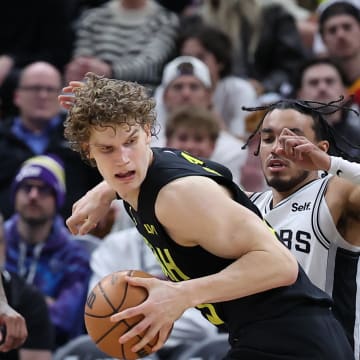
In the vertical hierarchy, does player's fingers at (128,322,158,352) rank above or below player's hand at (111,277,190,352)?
below

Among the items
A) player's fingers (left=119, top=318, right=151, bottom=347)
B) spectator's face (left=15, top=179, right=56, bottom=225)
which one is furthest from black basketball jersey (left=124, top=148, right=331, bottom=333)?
spectator's face (left=15, top=179, right=56, bottom=225)

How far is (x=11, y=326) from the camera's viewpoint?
202 inches

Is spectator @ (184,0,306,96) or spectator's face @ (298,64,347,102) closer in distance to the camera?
spectator's face @ (298,64,347,102)

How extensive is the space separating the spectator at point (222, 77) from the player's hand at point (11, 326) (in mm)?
4515

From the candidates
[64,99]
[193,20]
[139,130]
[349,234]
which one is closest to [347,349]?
[349,234]

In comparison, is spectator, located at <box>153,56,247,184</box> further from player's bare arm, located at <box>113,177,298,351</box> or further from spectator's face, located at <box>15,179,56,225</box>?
player's bare arm, located at <box>113,177,298,351</box>

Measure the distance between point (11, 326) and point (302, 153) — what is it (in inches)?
69.5

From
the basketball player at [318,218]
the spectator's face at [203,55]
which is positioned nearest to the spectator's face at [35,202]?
the spectator's face at [203,55]

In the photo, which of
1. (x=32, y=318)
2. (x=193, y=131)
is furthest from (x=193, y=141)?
(x=32, y=318)

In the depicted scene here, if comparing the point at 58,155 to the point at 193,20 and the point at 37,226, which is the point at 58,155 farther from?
the point at 193,20

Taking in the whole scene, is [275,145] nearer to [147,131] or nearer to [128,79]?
[147,131]

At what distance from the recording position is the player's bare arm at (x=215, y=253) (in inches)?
155

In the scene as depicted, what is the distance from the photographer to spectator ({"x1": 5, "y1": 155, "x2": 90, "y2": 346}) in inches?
299

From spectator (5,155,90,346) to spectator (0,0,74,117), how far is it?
8.71 ft
